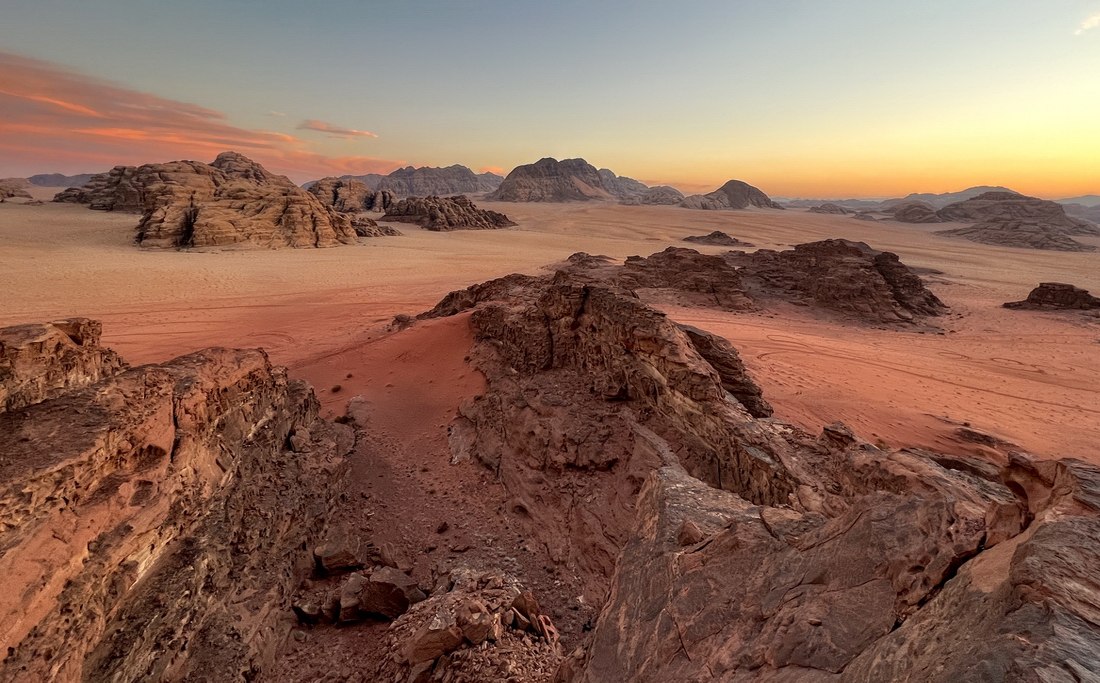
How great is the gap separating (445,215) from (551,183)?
75.8m

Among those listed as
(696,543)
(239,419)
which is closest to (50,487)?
(239,419)

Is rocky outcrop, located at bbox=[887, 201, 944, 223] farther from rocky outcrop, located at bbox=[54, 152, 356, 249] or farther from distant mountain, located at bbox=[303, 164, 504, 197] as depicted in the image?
distant mountain, located at bbox=[303, 164, 504, 197]

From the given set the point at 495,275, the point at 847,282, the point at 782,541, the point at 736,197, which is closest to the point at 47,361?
the point at 782,541

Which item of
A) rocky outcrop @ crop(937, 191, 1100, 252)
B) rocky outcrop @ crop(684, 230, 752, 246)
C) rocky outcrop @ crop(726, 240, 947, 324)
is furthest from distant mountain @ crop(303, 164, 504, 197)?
rocky outcrop @ crop(726, 240, 947, 324)

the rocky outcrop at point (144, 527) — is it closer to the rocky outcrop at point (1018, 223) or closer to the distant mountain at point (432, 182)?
the rocky outcrop at point (1018, 223)

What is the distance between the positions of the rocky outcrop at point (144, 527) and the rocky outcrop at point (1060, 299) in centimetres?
3180

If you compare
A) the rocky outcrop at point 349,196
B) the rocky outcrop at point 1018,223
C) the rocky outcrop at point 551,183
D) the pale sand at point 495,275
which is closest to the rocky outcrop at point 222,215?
the pale sand at point 495,275

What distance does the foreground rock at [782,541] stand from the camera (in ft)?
6.48

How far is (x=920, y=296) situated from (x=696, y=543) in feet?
83.6

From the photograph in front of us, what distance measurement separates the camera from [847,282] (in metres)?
22.2

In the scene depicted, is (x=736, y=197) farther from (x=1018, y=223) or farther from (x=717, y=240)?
(x=717, y=240)

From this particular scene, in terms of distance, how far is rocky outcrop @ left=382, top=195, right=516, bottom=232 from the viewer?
210ft

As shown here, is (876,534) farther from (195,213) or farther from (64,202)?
(64,202)

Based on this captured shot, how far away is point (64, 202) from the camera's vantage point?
60562 millimetres
